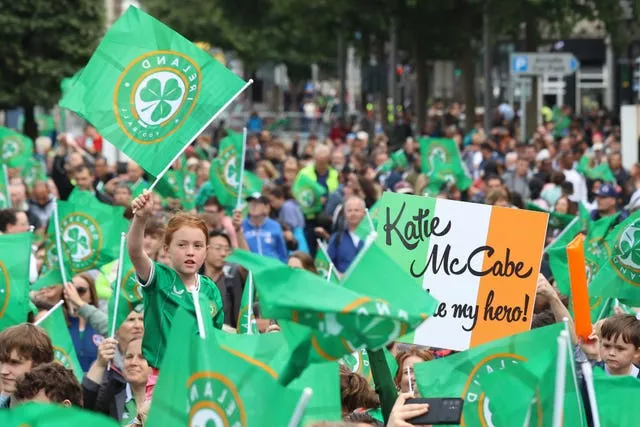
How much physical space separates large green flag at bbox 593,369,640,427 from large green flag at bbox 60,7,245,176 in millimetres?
2930

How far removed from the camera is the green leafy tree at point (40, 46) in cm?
3291

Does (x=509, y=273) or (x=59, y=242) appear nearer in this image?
(x=509, y=273)

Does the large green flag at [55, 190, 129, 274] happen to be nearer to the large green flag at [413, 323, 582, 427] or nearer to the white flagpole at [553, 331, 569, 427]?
the large green flag at [413, 323, 582, 427]

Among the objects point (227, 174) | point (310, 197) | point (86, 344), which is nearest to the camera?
point (86, 344)

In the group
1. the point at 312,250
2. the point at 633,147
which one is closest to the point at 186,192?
the point at 312,250

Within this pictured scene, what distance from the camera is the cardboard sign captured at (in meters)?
7.66

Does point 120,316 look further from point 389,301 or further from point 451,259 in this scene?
point 389,301

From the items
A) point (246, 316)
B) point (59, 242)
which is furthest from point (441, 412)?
Result: point (59, 242)

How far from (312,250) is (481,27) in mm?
23275

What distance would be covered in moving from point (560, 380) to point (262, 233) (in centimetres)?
968

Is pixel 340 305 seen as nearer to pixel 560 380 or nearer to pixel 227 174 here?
pixel 560 380

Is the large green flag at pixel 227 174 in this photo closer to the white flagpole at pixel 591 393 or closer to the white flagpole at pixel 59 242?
the white flagpole at pixel 59 242

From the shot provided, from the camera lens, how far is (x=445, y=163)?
22.5 m

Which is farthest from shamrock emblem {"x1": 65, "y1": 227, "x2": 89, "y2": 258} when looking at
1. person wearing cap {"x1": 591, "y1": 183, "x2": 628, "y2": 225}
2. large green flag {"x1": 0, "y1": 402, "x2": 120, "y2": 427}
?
large green flag {"x1": 0, "y1": 402, "x2": 120, "y2": 427}
